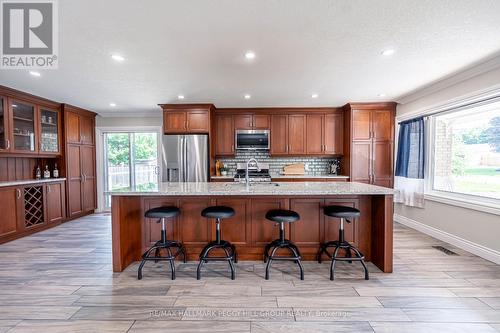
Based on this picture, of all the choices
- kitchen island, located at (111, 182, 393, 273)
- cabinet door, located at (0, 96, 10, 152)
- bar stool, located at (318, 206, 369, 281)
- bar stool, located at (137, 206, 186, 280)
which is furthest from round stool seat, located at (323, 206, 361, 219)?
cabinet door, located at (0, 96, 10, 152)

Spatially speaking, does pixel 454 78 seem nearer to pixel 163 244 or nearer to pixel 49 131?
pixel 163 244

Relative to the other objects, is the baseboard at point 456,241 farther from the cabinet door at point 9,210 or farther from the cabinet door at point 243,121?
the cabinet door at point 9,210

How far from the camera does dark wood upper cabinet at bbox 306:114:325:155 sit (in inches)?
201

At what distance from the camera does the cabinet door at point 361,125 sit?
476 centimetres

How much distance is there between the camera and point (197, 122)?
4.81 meters

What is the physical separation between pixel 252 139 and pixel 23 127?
4133 mm

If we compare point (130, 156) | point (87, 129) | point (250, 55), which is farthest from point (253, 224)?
point (87, 129)

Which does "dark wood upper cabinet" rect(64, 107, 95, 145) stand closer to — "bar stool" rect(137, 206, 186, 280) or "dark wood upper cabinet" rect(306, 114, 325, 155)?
"bar stool" rect(137, 206, 186, 280)

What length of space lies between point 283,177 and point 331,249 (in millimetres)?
2222

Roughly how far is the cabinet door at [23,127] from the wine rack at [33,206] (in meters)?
0.69

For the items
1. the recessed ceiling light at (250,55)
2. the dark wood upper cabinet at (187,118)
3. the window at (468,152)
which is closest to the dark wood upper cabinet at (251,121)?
the dark wood upper cabinet at (187,118)

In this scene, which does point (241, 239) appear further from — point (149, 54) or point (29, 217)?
point (29, 217)

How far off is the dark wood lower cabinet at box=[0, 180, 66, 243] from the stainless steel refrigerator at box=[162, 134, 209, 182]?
204 centimetres

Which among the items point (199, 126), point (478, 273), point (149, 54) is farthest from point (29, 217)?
point (478, 273)
